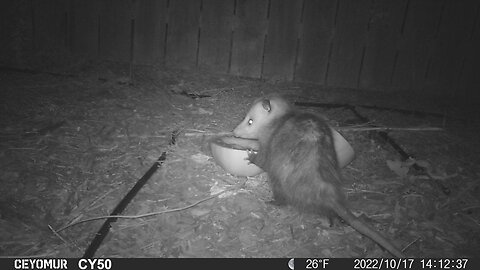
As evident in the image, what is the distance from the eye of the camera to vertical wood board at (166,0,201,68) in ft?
14.1

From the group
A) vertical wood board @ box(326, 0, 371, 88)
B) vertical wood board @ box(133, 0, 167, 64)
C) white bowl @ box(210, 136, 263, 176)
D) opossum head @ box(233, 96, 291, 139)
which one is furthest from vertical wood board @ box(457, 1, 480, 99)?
vertical wood board @ box(133, 0, 167, 64)

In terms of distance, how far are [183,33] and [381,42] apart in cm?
236

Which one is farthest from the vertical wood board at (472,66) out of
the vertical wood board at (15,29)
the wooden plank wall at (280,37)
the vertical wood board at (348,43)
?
the vertical wood board at (15,29)

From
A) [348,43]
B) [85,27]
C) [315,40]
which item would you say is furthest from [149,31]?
[348,43]

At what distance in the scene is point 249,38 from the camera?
14.4 feet

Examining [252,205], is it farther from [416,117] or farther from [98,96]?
[416,117]

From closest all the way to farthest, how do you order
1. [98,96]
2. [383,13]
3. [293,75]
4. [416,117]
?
[98,96] < [416,117] < [383,13] < [293,75]

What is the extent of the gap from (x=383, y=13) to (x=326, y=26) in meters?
0.66

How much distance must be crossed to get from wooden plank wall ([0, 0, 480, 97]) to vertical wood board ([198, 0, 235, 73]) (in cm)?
1

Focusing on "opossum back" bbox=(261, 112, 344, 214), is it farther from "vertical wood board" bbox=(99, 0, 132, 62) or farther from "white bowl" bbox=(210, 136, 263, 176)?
"vertical wood board" bbox=(99, 0, 132, 62)

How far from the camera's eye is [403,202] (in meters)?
2.28

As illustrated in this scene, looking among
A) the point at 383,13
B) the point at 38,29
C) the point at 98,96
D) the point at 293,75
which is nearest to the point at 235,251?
the point at 98,96

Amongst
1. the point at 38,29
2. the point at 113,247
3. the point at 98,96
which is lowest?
the point at 113,247

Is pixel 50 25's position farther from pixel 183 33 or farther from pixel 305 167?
pixel 305 167
